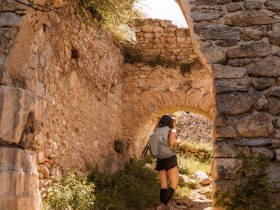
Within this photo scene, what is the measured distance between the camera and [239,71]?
304cm

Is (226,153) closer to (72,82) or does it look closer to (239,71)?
(239,71)

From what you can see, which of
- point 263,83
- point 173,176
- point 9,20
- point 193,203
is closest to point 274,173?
point 263,83

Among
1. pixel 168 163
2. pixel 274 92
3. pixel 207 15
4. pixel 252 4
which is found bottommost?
pixel 168 163

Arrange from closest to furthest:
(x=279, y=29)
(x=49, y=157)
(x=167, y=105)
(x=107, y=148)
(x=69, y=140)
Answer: (x=279, y=29) → (x=49, y=157) → (x=69, y=140) → (x=107, y=148) → (x=167, y=105)

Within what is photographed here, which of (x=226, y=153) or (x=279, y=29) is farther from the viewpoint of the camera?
(x=279, y=29)

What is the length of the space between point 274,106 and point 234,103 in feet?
1.09

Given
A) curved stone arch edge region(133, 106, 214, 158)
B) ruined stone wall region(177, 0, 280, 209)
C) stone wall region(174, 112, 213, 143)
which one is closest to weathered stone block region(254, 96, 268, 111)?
ruined stone wall region(177, 0, 280, 209)

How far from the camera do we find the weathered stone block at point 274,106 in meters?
2.94

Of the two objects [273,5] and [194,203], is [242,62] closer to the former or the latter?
[273,5]

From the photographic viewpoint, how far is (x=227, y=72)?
3047 millimetres

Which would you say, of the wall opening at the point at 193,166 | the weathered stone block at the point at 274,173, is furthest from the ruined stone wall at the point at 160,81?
the weathered stone block at the point at 274,173

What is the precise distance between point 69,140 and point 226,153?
248 centimetres

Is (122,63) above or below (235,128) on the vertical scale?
above

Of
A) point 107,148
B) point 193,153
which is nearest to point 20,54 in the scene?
point 107,148
